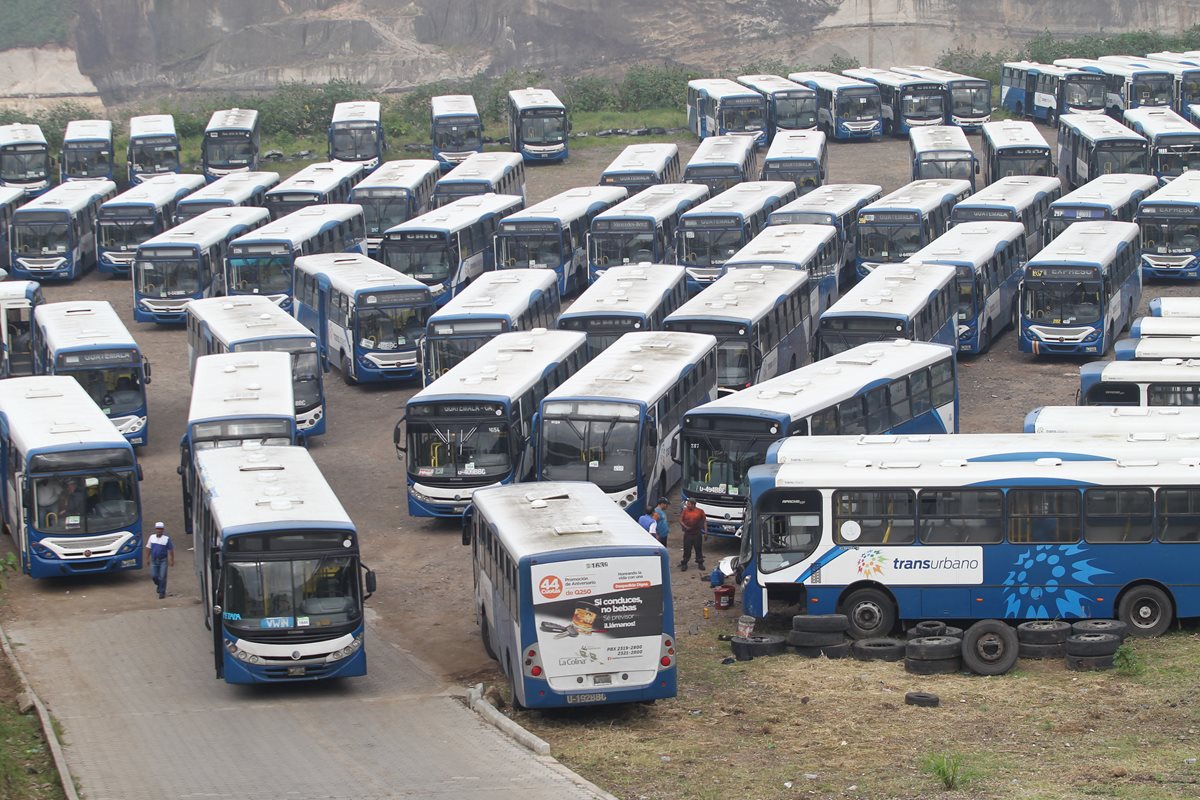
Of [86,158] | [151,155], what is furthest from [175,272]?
[86,158]

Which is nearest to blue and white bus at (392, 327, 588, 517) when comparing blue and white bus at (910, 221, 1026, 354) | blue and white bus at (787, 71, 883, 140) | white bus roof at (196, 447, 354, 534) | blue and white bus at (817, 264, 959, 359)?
white bus roof at (196, 447, 354, 534)

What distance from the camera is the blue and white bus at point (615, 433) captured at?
107ft

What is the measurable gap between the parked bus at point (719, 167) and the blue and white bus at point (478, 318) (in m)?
16.9

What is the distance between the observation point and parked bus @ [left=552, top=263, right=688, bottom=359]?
40.7m

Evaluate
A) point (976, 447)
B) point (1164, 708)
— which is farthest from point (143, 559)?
A: point (1164, 708)

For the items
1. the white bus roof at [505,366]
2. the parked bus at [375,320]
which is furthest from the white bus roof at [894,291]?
the parked bus at [375,320]

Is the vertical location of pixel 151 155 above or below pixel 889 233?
above

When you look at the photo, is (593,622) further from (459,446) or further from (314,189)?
(314,189)

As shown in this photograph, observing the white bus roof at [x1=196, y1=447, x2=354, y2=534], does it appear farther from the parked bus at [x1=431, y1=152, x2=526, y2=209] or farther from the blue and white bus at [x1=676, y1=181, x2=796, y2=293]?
the parked bus at [x1=431, y1=152, x2=526, y2=209]

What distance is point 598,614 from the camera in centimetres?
2258

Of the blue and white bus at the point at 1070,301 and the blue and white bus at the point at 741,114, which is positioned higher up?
the blue and white bus at the point at 741,114

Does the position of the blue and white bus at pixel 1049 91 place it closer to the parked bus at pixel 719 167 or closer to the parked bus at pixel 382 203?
the parked bus at pixel 719 167

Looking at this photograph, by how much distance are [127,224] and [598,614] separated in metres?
39.4

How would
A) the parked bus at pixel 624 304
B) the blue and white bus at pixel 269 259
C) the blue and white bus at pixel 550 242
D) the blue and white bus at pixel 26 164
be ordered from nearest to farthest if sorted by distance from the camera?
the parked bus at pixel 624 304 → the blue and white bus at pixel 269 259 → the blue and white bus at pixel 550 242 → the blue and white bus at pixel 26 164
